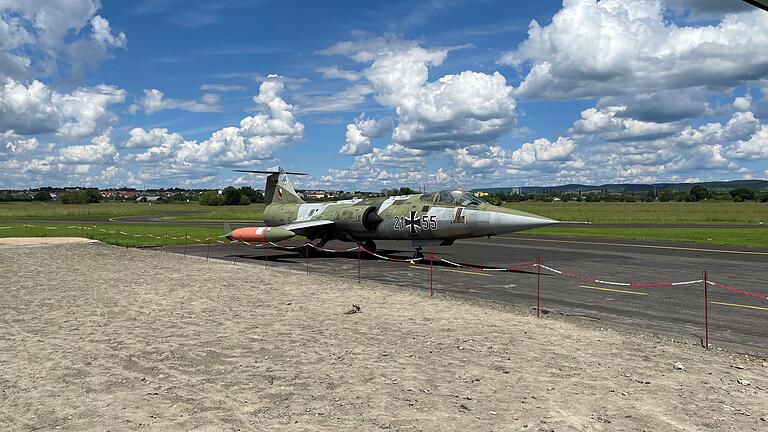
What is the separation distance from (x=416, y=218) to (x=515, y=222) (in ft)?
15.2

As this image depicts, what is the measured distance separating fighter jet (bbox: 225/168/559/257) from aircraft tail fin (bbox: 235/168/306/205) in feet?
0.70

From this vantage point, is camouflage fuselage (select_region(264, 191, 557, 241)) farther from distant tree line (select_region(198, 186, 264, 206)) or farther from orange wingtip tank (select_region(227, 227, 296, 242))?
distant tree line (select_region(198, 186, 264, 206))

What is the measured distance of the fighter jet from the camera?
788 inches

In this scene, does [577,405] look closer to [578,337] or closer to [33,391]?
[578,337]

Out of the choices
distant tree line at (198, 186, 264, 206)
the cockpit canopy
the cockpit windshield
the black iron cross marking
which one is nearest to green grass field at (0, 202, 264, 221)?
distant tree line at (198, 186, 264, 206)

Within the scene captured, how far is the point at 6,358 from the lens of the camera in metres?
8.85

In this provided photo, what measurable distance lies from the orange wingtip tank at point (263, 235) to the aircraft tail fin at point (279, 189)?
5189 mm

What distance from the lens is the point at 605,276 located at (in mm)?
18641

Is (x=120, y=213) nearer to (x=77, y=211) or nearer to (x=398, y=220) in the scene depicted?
(x=77, y=211)

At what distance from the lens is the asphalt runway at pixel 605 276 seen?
1172 centimetres

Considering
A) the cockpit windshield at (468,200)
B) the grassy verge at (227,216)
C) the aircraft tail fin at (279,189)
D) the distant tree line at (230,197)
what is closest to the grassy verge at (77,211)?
the grassy verge at (227,216)

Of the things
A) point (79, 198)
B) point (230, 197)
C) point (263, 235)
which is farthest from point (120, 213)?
point (263, 235)

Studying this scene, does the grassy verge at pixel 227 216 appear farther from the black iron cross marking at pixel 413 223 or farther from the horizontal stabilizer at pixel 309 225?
the black iron cross marking at pixel 413 223

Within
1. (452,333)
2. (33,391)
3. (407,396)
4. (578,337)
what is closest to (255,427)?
(407,396)
